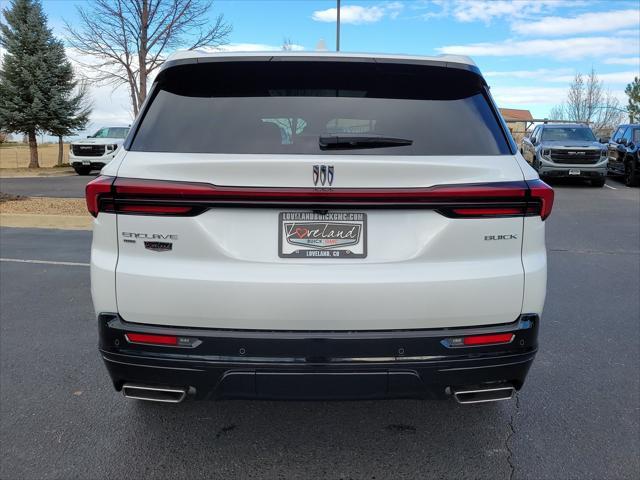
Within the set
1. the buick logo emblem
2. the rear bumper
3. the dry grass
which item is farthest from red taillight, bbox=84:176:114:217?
the dry grass

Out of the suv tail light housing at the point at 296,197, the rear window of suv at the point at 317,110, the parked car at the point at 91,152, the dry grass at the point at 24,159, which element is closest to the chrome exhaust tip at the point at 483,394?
the suv tail light housing at the point at 296,197

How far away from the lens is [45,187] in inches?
687

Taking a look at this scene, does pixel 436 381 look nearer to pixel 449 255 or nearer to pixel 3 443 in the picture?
pixel 449 255

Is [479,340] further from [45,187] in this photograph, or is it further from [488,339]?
[45,187]

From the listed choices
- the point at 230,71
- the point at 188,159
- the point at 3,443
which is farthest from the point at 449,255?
the point at 3,443

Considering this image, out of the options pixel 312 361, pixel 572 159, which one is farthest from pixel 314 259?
pixel 572 159

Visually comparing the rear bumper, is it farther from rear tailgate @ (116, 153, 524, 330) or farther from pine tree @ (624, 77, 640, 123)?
pine tree @ (624, 77, 640, 123)

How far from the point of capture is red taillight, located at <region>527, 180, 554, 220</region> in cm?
238

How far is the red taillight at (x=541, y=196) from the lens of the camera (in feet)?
7.82

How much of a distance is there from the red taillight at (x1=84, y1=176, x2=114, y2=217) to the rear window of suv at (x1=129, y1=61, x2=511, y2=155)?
8.2 inches

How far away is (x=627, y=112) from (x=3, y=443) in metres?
54.0

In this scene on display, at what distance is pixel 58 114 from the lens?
90.4 ft

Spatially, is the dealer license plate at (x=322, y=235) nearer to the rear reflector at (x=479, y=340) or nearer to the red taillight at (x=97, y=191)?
the rear reflector at (x=479, y=340)

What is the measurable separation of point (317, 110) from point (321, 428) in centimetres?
179
